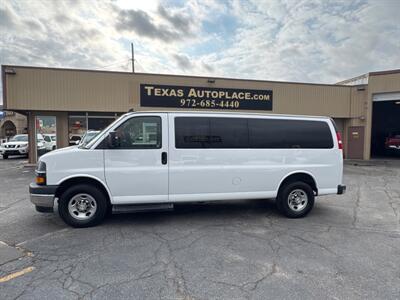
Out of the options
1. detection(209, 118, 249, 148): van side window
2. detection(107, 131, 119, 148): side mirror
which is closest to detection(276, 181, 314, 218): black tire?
detection(209, 118, 249, 148): van side window

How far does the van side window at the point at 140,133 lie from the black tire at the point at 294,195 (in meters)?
2.86

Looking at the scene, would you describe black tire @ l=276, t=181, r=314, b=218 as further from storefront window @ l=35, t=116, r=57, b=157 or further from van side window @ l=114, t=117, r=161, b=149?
storefront window @ l=35, t=116, r=57, b=157

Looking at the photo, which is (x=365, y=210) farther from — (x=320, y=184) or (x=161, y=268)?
(x=161, y=268)

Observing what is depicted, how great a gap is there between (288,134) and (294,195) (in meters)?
1.35

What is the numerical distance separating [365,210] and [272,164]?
2832 millimetres

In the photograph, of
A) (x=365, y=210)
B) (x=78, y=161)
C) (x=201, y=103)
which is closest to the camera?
(x=78, y=161)

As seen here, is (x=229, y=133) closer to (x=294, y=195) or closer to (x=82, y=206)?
(x=294, y=195)

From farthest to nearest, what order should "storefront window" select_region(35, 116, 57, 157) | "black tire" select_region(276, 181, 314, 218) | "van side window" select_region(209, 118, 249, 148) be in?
"storefront window" select_region(35, 116, 57, 157)
"black tire" select_region(276, 181, 314, 218)
"van side window" select_region(209, 118, 249, 148)

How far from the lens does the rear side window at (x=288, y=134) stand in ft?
17.7

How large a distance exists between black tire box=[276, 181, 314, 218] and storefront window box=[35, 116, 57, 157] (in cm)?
1331

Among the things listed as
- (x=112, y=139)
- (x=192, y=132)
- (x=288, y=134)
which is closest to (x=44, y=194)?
(x=112, y=139)

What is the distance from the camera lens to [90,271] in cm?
330

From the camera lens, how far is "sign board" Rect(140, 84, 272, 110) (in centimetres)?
1452

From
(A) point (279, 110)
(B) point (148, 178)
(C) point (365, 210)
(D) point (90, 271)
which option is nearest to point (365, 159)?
(A) point (279, 110)
